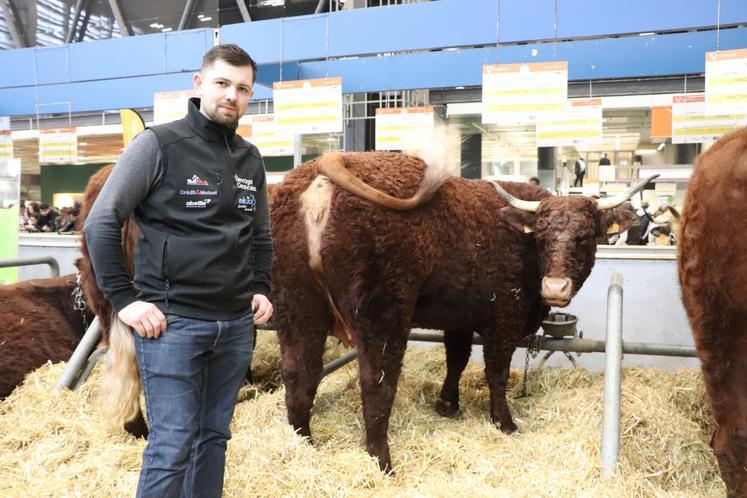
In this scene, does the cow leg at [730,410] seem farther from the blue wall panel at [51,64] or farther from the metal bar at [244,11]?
the blue wall panel at [51,64]

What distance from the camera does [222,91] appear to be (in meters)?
2.03

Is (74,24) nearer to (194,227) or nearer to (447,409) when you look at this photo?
(447,409)

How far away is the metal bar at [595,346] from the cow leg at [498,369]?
0.40ft

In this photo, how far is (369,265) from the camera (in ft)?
9.43

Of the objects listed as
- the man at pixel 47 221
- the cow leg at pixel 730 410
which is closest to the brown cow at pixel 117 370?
the cow leg at pixel 730 410

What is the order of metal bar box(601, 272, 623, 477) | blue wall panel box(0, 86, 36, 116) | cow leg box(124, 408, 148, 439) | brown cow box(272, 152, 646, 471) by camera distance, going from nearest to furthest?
metal bar box(601, 272, 623, 477)
brown cow box(272, 152, 646, 471)
cow leg box(124, 408, 148, 439)
blue wall panel box(0, 86, 36, 116)

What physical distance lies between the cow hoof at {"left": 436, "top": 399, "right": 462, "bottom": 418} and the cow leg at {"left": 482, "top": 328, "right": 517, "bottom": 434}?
0.30 meters

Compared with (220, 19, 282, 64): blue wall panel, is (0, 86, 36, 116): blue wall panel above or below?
below

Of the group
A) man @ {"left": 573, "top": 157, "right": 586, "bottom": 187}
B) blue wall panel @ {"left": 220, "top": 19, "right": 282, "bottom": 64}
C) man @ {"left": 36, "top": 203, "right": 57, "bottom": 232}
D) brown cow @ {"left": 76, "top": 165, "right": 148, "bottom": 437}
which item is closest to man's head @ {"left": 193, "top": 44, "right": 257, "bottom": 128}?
brown cow @ {"left": 76, "top": 165, "right": 148, "bottom": 437}

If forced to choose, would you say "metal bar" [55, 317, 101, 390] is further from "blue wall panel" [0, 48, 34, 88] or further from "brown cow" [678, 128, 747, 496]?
"blue wall panel" [0, 48, 34, 88]

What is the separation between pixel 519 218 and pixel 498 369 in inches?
35.9

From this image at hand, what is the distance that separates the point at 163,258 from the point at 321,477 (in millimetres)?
1368

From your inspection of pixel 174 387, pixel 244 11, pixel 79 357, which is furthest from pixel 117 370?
pixel 244 11

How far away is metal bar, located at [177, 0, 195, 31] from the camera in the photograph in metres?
7.46
